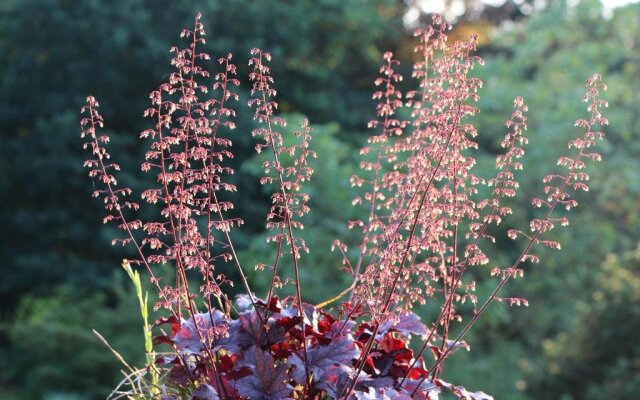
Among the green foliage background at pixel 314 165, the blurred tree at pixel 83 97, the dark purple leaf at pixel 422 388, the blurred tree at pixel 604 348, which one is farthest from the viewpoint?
the blurred tree at pixel 83 97

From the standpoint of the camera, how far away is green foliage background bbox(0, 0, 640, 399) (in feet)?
33.7

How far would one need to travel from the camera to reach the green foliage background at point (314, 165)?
10.3m

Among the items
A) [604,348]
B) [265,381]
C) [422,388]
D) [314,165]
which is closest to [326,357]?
[265,381]

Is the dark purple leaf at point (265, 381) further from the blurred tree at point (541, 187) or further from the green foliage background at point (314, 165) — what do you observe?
the blurred tree at point (541, 187)

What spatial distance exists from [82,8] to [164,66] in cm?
168

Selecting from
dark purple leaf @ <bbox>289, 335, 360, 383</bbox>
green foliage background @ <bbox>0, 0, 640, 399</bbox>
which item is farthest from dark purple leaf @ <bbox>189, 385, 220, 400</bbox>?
green foliage background @ <bbox>0, 0, 640, 399</bbox>

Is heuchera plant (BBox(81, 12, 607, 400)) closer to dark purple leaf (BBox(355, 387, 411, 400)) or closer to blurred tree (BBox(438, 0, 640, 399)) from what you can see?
dark purple leaf (BBox(355, 387, 411, 400))

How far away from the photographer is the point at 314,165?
35.2 ft

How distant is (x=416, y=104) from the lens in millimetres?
2328

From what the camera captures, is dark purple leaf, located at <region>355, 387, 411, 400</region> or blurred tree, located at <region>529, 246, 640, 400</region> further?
blurred tree, located at <region>529, 246, 640, 400</region>

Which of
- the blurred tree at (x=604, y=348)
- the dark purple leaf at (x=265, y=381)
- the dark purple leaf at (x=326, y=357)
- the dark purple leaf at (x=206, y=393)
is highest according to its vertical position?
the dark purple leaf at (x=326, y=357)

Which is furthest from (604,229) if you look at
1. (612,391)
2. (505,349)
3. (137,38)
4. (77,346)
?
(137,38)

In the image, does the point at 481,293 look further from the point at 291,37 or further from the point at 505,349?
the point at 291,37

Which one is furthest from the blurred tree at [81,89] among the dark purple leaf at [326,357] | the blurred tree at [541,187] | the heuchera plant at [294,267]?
the dark purple leaf at [326,357]
